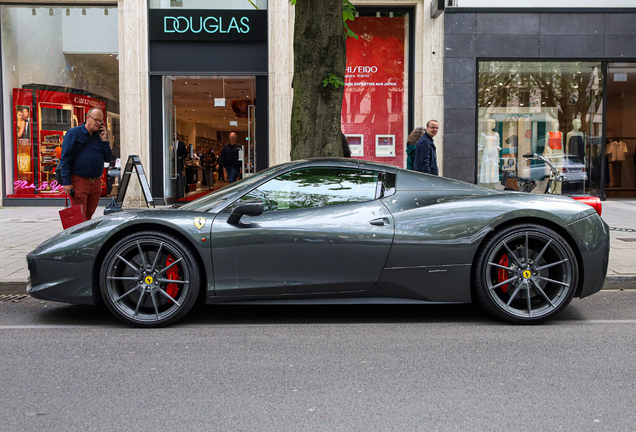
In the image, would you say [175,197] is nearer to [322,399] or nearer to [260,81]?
[260,81]

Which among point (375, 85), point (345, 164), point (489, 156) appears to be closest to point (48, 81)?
point (375, 85)

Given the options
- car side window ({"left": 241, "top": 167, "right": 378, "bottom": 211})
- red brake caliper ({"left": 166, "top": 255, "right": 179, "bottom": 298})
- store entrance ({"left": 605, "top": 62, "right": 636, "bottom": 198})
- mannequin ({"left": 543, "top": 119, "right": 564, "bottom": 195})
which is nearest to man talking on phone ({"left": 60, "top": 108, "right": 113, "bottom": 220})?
red brake caliper ({"left": 166, "top": 255, "right": 179, "bottom": 298})

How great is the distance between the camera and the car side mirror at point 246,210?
13.5 feet

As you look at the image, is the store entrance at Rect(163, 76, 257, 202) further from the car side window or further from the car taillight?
the car taillight

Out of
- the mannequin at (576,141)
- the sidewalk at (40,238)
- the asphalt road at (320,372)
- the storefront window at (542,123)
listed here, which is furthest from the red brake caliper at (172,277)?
the mannequin at (576,141)

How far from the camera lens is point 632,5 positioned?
13.4 m

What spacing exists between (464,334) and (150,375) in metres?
2.13

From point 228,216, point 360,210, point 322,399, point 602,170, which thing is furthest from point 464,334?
point 602,170

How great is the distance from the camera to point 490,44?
43.4 ft

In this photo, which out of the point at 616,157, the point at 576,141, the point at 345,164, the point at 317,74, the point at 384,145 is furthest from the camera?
the point at 616,157

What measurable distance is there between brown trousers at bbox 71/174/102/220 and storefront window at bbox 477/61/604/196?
9143 millimetres

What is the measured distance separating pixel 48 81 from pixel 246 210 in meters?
11.7

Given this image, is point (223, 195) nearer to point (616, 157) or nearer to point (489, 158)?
point (489, 158)

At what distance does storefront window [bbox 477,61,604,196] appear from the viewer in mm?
13750
